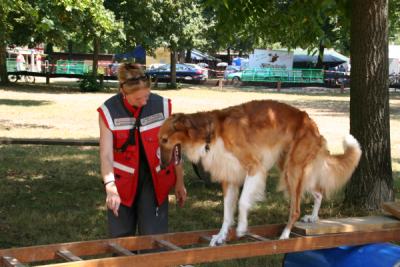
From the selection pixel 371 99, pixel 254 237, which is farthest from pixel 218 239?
pixel 371 99

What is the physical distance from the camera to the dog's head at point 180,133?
166 inches

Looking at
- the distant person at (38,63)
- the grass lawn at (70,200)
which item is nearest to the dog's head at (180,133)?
the grass lawn at (70,200)

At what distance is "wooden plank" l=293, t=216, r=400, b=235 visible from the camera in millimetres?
4500

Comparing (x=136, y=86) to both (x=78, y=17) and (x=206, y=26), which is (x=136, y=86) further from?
(x=206, y=26)

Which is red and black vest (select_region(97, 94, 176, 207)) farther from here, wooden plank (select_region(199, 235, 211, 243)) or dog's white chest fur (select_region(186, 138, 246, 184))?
wooden plank (select_region(199, 235, 211, 243))

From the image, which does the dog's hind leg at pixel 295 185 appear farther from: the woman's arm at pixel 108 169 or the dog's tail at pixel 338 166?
the woman's arm at pixel 108 169

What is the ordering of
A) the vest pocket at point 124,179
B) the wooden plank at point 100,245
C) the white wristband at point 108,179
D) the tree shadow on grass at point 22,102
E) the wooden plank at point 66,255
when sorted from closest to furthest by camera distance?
1. the wooden plank at point 66,255
2. the wooden plank at point 100,245
3. the white wristband at point 108,179
4. the vest pocket at point 124,179
5. the tree shadow on grass at point 22,102

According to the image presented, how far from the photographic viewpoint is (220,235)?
4492 millimetres

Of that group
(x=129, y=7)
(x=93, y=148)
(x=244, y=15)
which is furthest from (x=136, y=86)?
(x=129, y=7)

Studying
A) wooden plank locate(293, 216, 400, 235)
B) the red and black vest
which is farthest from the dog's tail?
the red and black vest

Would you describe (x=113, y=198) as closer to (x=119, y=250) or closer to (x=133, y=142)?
(x=119, y=250)

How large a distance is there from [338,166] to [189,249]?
6.14 feet

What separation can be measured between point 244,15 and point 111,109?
14.3 feet

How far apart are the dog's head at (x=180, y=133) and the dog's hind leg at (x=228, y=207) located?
0.54 m
